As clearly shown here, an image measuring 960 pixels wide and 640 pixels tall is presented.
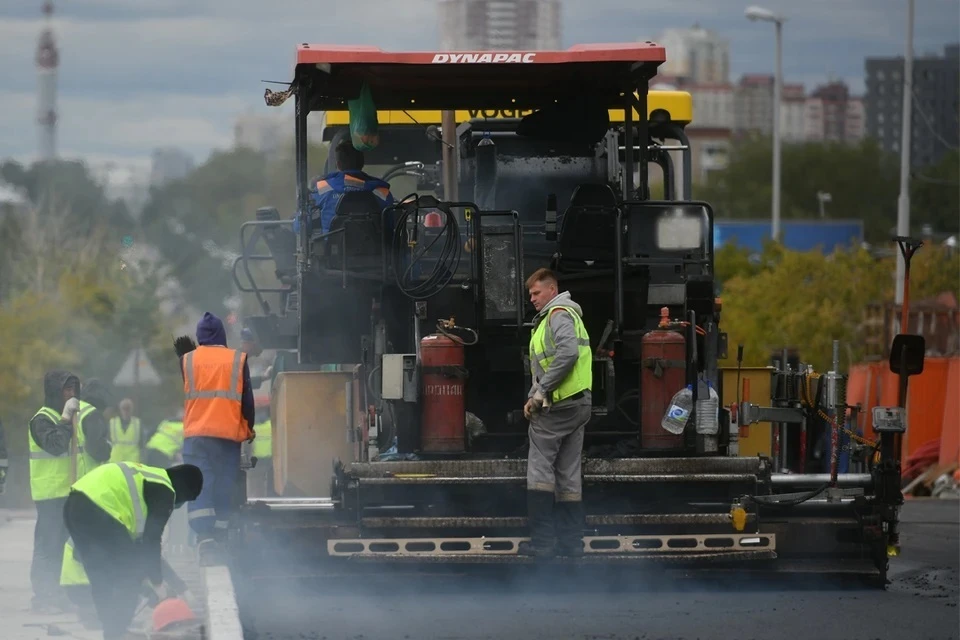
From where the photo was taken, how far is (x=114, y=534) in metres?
7.57

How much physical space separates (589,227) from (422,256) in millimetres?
927

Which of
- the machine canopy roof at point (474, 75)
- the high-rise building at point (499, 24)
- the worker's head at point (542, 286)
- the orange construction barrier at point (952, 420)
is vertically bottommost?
the orange construction barrier at point (952, 420)

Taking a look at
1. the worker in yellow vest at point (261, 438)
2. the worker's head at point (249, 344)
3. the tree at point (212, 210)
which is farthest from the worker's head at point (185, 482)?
the tree at point (212, 210)

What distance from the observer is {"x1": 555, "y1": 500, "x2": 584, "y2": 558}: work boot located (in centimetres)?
891

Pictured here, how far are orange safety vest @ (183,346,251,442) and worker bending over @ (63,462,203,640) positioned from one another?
7.74 feet

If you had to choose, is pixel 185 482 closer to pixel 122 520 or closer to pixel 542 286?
pixel 122 520

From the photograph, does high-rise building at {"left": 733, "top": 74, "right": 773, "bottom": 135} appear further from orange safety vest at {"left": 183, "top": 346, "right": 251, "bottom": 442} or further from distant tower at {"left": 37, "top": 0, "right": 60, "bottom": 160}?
orange safety vest at {"left": 183, "top": 346, "right": 251, "bottom": 442}

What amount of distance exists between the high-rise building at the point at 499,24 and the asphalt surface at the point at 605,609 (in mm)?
9877

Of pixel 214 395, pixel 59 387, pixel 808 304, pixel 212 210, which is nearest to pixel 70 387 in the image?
pixel 59 387

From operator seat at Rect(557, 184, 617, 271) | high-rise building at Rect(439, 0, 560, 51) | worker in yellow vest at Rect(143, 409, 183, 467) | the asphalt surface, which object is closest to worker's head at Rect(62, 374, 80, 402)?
the asphalt surface

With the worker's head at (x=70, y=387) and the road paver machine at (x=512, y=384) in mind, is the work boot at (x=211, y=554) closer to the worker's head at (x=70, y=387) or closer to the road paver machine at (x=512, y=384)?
the road paver machine at (x=512, y=384)

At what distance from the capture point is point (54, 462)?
36.4 feet

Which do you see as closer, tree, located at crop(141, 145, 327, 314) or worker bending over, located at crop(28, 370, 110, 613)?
worker bending over, located at crop(28, 370, 110, 613)

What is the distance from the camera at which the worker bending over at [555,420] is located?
29.2 feet
